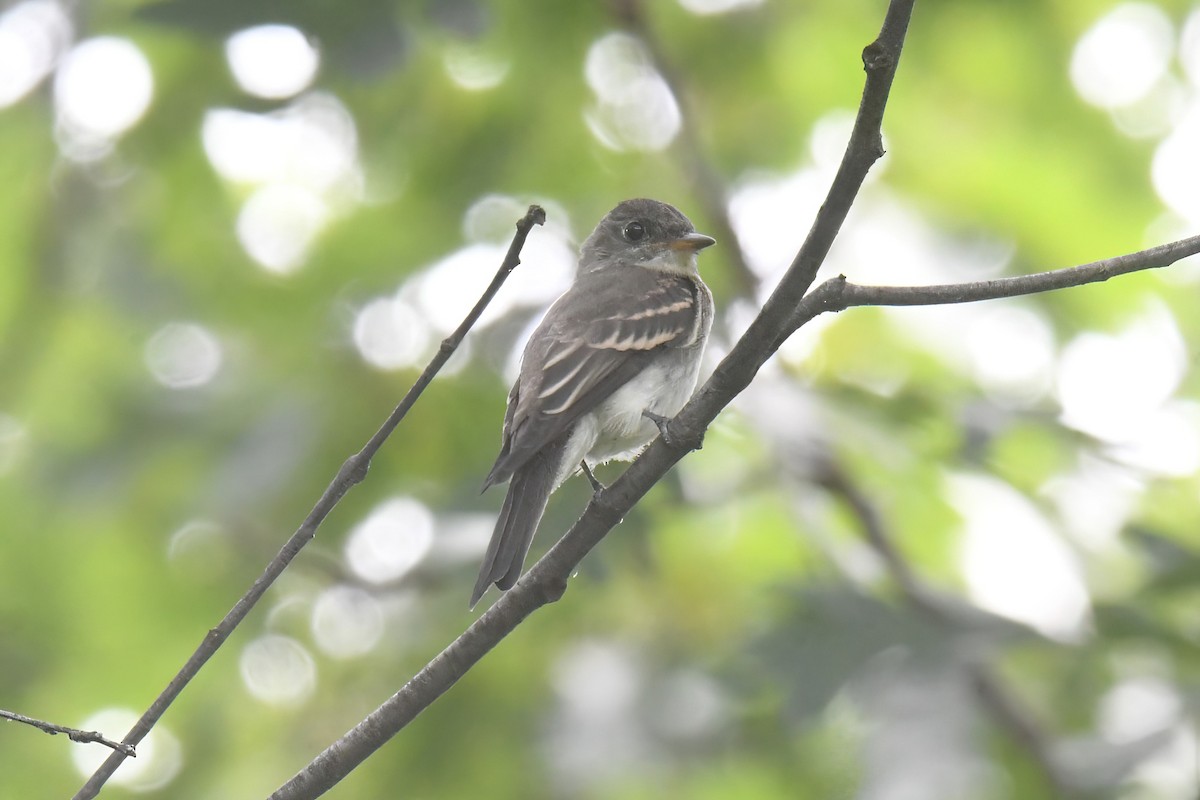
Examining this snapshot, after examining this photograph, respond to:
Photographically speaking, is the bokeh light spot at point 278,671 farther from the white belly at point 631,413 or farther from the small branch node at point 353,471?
the small branch node at point 353,471

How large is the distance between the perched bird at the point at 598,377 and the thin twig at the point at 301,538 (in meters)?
0.76

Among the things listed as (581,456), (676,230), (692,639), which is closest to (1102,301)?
(676,230)

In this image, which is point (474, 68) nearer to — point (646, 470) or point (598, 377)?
point (598, 377)

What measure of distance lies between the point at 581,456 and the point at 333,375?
5.50 ft

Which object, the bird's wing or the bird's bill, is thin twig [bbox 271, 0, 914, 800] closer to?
the bird's wing

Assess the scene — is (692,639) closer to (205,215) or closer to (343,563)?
(343,563)

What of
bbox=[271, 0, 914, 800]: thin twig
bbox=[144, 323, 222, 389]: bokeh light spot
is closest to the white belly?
bbox=[271, 0, 914, 800]: thin twig

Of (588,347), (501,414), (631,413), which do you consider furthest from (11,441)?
(631,413)

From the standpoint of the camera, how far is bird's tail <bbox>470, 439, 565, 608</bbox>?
327 centimetres

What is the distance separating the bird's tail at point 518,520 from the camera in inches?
129

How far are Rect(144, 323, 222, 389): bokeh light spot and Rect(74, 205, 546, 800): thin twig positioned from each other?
3409 mm

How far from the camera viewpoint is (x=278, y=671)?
6535mm

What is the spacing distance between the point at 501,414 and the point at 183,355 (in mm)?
1911

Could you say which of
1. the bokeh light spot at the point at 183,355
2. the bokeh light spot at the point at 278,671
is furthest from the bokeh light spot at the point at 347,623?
the bokeh light spot at the point at 183,355
